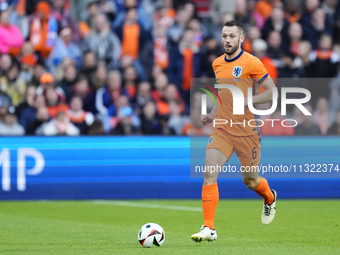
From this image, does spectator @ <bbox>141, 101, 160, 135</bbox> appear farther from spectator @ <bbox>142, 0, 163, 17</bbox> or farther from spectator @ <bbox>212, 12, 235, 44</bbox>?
spectator @ <bbox>142, 0, 163, 17</bbox>

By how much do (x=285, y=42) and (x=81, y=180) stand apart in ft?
18.3

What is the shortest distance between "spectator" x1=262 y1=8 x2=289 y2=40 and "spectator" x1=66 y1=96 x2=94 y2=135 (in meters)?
4.45

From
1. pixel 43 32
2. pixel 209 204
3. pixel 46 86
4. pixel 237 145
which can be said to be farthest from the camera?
pixel 43 32

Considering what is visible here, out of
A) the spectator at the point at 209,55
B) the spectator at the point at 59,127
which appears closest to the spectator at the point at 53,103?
the spectator at the point at 59,127

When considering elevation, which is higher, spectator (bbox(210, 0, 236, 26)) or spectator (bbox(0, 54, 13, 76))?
spectator (bbox(210, 0, 236, 26))

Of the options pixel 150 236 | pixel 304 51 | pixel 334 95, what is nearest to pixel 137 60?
pixel 304 51

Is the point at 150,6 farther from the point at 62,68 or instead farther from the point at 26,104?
the point at 26,104

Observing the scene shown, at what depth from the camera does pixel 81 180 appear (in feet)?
36.4

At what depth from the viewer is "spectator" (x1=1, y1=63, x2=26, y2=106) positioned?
497 inches

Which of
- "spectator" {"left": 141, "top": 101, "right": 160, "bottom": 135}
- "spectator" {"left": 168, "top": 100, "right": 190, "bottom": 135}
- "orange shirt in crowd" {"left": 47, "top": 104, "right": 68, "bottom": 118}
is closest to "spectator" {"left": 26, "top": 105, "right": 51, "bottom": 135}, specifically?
"orange shirt in crowd" {"left": 47, "top": 104, "right": 68, "bottom": 118}

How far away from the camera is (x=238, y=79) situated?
662 centimetres

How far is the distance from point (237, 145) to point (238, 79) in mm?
Answer: 726

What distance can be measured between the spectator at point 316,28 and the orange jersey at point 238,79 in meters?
7.66

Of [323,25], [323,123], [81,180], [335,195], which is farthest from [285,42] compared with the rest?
[81,180]
